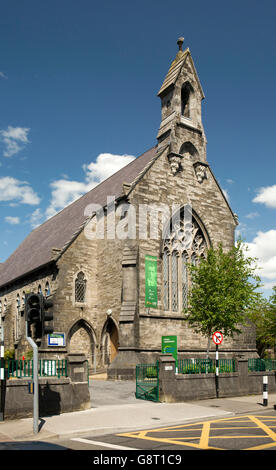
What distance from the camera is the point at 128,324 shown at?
79.9ft

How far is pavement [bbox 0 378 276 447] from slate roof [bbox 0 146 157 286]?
582 inches

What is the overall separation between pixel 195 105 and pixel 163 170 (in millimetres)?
6699

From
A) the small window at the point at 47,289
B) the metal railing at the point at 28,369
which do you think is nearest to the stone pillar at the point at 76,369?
the metal railing at the point at 28,369

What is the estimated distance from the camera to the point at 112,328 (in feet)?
92.2

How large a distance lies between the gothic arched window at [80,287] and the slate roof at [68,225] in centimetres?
227

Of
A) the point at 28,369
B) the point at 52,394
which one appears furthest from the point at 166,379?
the point at 28,369

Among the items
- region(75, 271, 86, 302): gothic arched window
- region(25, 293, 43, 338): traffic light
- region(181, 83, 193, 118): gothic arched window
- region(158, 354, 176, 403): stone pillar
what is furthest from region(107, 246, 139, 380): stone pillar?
region(25, 293, 43, 338): traffic light

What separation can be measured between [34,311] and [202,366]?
957cm

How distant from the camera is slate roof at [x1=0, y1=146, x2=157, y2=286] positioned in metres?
31.7

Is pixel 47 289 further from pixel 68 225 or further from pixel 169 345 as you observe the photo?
pixel 169 345

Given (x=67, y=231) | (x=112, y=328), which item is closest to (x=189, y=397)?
(x=112, y=328)

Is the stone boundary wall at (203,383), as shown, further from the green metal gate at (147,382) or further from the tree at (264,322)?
the tree at (264,322)

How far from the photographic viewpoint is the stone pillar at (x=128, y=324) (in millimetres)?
23156
